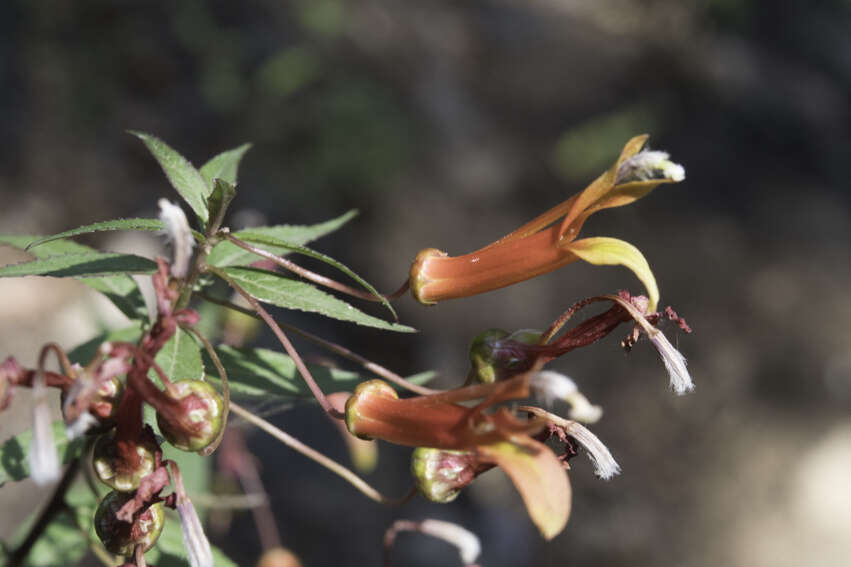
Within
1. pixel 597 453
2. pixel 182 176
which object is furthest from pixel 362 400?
pixel 182 176

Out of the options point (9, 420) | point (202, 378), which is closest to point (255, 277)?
point (202, 378)

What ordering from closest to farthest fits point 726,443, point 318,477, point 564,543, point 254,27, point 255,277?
point 255,277 → point 318,477 → point 564,543 → point 726,443 → point 254,27

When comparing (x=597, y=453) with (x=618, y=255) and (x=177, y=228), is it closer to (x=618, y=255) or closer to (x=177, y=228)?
(x=618, y=255)

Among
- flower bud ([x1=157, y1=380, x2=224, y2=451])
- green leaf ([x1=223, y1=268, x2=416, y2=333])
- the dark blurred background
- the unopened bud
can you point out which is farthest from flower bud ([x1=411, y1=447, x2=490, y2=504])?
the dark blurred background

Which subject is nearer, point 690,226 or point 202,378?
point 202,378

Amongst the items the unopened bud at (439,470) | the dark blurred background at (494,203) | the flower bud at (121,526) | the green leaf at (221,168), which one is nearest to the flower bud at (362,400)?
the unopened bud at (439,470)

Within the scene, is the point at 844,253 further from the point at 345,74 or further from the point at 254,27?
the point at 254,27
